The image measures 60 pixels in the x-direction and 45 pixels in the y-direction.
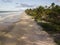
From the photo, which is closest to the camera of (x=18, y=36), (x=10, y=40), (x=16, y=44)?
(x=16, y=44)

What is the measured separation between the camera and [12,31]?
1249 centimetres

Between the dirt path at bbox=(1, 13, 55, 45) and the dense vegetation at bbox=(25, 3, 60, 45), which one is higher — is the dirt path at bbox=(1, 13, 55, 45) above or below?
below

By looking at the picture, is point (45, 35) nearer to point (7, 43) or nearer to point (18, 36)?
point (18, 36)

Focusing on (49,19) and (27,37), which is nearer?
(27,37)

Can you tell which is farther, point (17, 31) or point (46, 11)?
point (46, 11)

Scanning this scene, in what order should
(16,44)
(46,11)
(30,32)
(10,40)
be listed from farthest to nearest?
(46,11), (30,32), (10,40), (16,44)

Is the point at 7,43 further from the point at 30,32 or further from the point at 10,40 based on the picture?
the point at 30,32

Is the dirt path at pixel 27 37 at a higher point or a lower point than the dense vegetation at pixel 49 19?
lower

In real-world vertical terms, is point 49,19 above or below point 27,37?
above

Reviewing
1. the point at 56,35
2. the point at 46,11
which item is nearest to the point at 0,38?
the point at 56,35

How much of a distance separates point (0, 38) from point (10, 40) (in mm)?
655

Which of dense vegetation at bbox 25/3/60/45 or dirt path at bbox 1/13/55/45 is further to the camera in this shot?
dense vegetation at bbox 25/3/60/45

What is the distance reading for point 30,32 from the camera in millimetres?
12469

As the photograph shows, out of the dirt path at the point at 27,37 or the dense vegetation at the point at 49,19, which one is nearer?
the dirt path at the point at 27,37
